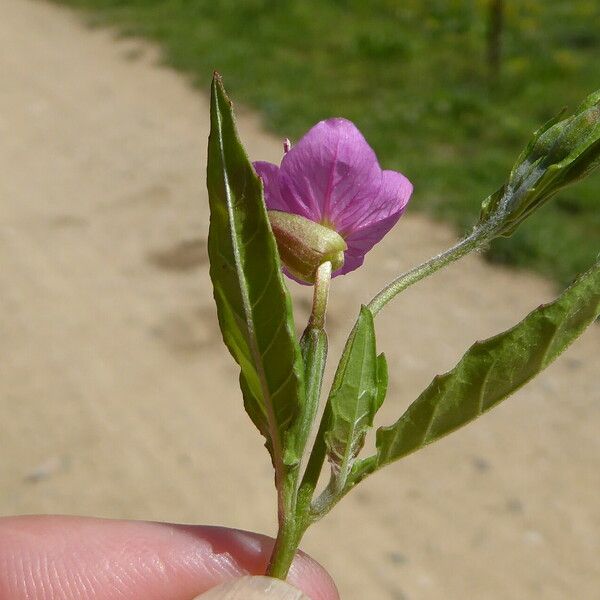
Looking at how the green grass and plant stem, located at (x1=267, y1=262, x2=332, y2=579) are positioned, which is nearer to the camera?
plant stem, located at (x1=267, y1=262, x2=332, y2=579)

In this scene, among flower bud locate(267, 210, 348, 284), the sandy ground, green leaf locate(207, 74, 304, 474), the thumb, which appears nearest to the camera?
green leaf locate(207, 74, 304, 474)

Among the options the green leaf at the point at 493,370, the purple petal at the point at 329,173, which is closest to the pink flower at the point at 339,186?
the purple petal at the point at 329,173

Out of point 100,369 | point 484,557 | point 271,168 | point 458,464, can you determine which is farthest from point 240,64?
point 271,168

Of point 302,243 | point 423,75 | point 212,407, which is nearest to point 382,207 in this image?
point 302,243

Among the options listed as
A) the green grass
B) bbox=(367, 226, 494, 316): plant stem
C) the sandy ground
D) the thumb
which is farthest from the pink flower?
the green grass

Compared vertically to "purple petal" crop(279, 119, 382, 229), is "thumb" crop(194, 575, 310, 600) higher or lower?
lower

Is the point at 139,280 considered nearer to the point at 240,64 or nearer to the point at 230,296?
the point at 240,64

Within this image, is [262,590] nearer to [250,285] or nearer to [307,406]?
[307,406]

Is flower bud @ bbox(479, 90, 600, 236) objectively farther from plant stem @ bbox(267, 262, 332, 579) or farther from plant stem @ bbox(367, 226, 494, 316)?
plant stem @ bbox(267, 262, 332, 579)
